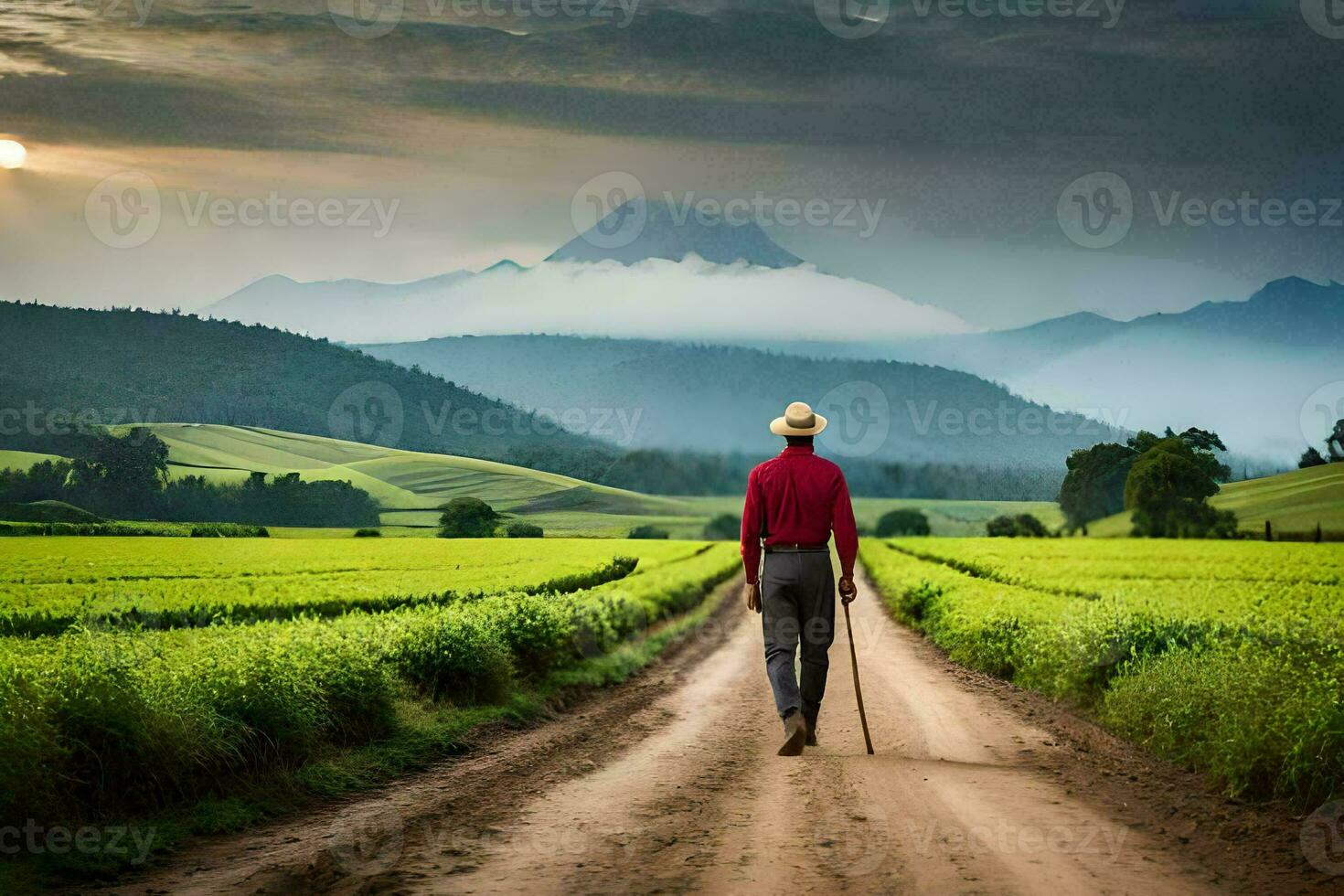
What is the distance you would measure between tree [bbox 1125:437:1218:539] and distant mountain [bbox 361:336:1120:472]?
63.2ft

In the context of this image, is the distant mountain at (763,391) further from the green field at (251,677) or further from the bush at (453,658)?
the bush at (453,658)

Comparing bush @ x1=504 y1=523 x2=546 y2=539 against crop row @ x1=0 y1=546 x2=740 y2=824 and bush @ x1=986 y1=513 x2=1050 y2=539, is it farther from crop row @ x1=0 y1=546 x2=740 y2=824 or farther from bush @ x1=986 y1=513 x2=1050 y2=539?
crop row @ x1=0 y1=546 x2=740 y2=824

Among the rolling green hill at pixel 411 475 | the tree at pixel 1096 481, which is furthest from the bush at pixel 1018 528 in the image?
the rolling green hill at pixel 411 475

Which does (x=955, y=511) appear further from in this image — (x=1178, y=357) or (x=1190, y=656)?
(x=1190, y=656)

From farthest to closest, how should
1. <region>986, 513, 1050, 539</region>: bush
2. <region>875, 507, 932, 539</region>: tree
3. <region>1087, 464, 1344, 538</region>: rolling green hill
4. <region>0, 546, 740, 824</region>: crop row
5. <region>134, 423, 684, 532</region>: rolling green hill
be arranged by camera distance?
<region>875, 507, 932, 539</region>: tree → <region>986, 513, 1050, 539</region>: bush → <region>134, 423, 684, 532</region>: rolling green hill → <region>1087, 464, 1344, 538</region>: rolling green hill → <region>0, 546, 740, 824</region>: crop row

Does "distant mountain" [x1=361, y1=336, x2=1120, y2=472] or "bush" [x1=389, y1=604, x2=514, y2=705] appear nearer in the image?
"bush" [x1=389, y1=604, x2=514, y2=705]

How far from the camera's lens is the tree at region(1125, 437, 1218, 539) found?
58125mm

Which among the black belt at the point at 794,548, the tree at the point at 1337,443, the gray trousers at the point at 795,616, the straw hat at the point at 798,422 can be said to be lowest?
the gray trousers at the point at 795,616

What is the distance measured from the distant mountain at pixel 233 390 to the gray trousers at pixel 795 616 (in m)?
43.5

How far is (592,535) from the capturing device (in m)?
76.1

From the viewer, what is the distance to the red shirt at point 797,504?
1095 cm

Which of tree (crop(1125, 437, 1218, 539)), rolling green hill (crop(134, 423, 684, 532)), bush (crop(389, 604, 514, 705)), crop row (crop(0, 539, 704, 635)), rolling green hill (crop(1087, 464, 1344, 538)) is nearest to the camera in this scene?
bush (crop(389, 604, 514, 705))

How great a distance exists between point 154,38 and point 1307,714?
54820 mm

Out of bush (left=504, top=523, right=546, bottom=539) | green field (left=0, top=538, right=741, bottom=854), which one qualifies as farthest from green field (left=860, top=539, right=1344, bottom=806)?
bush (left=504, top=523, right=546, bottom=539)
